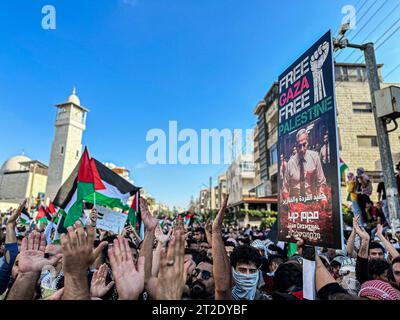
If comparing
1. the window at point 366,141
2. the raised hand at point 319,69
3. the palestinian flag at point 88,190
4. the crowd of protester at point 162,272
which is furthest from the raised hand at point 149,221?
the window at point 366,141

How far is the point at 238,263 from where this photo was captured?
2889mm

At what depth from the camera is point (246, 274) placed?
9.19 ft

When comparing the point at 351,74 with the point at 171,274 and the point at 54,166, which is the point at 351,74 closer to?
the point at 171,274

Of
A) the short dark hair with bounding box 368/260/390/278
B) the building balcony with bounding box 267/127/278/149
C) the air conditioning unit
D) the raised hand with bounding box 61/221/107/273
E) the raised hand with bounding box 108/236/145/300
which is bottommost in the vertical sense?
the short dark hair with bounding box 368/260/390/278

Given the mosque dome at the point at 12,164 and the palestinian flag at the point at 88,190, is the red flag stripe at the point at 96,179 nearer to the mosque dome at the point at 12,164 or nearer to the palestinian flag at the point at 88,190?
the palestinian flag at the point at 88,190

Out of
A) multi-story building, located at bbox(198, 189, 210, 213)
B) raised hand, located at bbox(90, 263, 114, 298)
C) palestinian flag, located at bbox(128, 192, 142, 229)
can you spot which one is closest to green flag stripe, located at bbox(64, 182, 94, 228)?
palestinian flag, located at bbox(128, 192, 142, 229)

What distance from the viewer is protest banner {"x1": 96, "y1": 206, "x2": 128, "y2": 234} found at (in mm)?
5867

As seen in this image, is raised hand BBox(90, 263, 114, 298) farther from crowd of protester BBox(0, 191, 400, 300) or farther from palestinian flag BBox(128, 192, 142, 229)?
palestinian flag BBox(128, 192, 142, 229)

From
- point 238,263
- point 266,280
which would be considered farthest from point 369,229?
point 238,263

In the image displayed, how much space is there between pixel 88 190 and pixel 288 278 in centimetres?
459

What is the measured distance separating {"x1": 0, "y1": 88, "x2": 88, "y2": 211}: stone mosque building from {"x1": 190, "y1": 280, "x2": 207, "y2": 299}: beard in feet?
162

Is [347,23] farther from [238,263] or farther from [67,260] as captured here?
[67,260]
